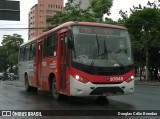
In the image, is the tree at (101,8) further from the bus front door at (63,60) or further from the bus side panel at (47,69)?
the bus front door at (63,60)

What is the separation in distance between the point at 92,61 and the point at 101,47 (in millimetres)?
721

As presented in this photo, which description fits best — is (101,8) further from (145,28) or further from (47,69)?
(47,69)

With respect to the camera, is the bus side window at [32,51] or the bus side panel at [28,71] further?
the bus side panel at [28,71]

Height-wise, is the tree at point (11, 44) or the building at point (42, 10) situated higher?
the building at point (42, 10)

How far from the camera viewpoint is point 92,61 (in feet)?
43.7

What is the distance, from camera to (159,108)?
39.9 feet

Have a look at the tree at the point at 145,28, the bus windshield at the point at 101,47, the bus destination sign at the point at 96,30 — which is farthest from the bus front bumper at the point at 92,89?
the tree at the point at 145,28

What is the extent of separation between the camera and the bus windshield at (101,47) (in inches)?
529

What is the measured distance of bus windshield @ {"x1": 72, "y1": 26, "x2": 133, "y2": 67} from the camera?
529 inches

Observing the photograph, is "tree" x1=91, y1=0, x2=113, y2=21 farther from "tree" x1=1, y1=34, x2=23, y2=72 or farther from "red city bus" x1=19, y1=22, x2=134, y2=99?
"tree" x1=1, y1=34, x2=23, y2=72

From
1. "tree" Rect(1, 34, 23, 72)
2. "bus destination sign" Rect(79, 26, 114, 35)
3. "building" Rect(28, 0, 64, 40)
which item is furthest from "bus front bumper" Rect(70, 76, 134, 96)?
"tree" Rect(1, 34, 23, 72)

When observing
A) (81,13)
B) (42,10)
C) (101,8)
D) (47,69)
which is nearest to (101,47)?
(47,69)

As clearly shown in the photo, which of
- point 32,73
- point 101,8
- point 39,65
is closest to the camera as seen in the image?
point 39,65

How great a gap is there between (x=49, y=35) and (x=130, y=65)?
4.33 m
